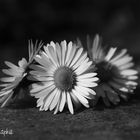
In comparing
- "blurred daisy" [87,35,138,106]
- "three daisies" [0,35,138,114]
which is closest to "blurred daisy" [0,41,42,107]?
"three daisies" [0,35,138,114]

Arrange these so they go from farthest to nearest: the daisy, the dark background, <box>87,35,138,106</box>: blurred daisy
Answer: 1. <box>87,35,138,106</box>: blurred daisy
2. the daisy
3. the dark background

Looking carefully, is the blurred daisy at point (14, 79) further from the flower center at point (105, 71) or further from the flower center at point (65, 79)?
the flower center at point (105, 71)

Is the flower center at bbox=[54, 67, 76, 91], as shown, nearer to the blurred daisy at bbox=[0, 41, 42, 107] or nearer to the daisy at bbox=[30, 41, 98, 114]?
the daisy at bbox=[30, 41, 98, 114]

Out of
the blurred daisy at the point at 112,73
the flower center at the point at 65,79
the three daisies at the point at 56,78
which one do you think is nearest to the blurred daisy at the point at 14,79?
the three daisies at the point at 56,78

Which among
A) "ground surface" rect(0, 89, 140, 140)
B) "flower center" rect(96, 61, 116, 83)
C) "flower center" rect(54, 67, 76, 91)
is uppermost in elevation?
"flower center" rect(96, 61, 116, 83)

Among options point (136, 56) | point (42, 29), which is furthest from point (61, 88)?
point (42, 29)

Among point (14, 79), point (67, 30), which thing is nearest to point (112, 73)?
point (14, 79)

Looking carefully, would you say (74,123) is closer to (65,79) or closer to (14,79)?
(65,79)
